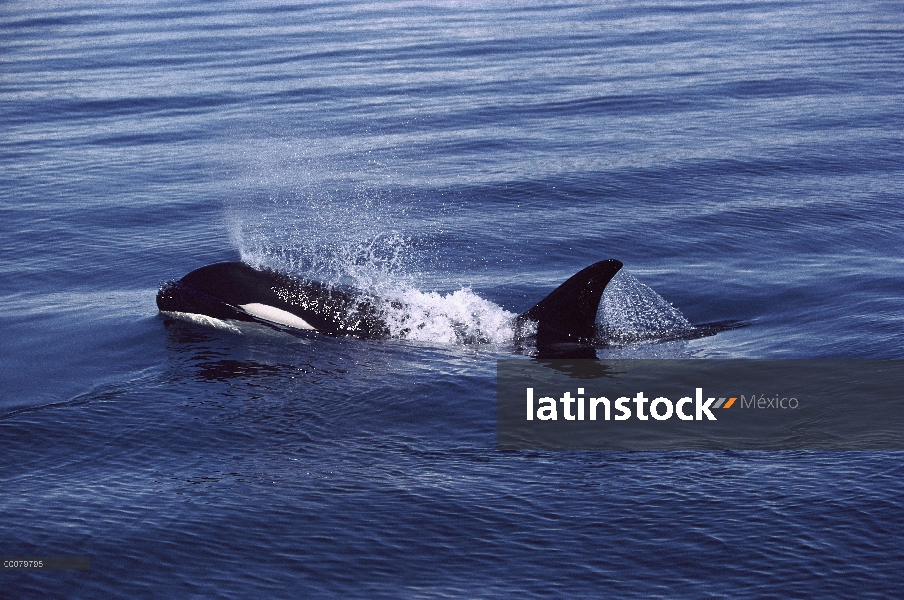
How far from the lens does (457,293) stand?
14.6 metres

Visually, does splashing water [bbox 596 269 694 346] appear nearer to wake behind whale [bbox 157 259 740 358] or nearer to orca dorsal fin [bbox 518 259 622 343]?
wake behind whale [bbox 157 259 740 358]

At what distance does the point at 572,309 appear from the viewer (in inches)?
506

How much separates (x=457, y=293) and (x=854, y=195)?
9196mm

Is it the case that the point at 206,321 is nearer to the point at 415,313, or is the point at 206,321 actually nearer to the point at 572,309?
the point at 415,313

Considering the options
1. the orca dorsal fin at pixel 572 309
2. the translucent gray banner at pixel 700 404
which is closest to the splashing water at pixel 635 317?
the orca dorsal fin at pixel 572 309

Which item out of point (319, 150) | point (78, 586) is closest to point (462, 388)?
point (78, 586)

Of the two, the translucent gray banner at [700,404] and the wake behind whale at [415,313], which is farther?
the wake behind whale at [415,313]

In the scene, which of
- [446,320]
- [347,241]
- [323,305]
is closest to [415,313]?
[446,320]

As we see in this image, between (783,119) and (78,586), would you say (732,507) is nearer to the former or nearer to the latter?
(78,586)

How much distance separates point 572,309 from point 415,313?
203cm

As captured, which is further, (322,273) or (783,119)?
(783,119)

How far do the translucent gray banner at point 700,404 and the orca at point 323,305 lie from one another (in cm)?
76

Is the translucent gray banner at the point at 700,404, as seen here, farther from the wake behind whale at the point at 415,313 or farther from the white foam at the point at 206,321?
the white foam at the point at 206,321

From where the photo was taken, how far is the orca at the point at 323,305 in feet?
41.8
